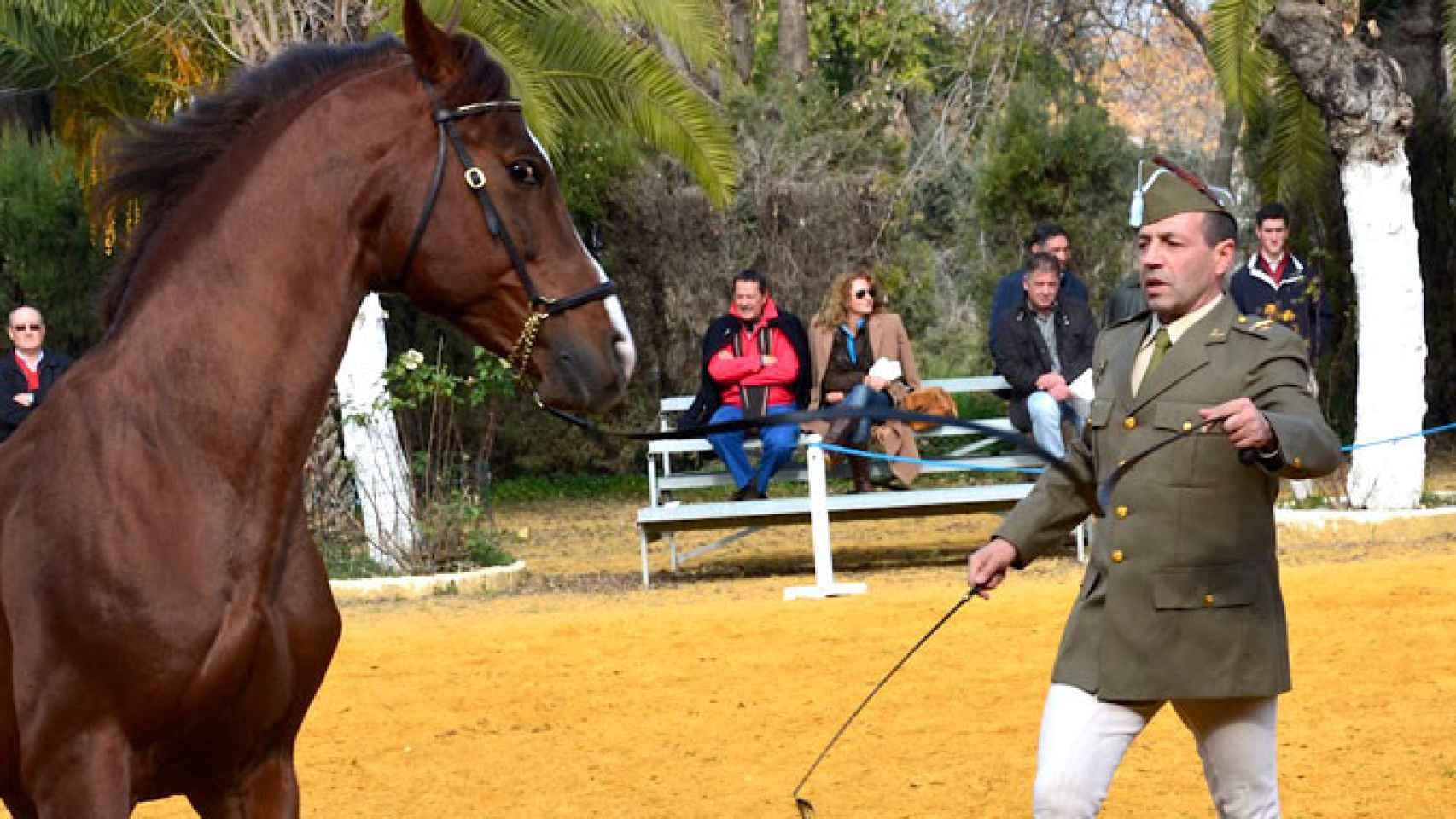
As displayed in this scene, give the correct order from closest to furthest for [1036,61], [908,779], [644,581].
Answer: [908,779] → [644,581] → [1036,61]

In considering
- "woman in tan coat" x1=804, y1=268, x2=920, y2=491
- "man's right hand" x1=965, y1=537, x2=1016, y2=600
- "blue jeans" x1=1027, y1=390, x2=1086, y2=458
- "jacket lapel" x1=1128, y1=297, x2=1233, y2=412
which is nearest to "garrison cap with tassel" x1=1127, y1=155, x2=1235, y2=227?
"jacket lapel" x1=1128, y1=297, x2=1233, y2=412

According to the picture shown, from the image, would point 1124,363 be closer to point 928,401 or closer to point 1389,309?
point 928,401

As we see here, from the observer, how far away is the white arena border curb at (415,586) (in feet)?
41.0

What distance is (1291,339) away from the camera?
416 cm

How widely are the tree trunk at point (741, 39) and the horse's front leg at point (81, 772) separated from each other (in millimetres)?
24011

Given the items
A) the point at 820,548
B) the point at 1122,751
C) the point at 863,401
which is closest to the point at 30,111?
the point at 863,401

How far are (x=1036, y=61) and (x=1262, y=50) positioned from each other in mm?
9091

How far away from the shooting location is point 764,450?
12445 millimetres

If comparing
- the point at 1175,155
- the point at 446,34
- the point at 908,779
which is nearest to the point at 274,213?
the point at 446,34

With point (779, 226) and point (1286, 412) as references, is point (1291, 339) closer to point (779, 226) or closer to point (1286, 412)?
point (1286, 412)

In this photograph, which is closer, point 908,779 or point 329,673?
point 908,779

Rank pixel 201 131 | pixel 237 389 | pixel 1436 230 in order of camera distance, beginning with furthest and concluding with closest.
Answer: pixel 1436 230 < pixel 201 131 < pixel 237 389

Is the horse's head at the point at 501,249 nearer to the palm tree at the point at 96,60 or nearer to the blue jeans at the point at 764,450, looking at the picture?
the blue jeans at the point at 764,450

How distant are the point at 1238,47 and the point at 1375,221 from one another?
372 centimetres
